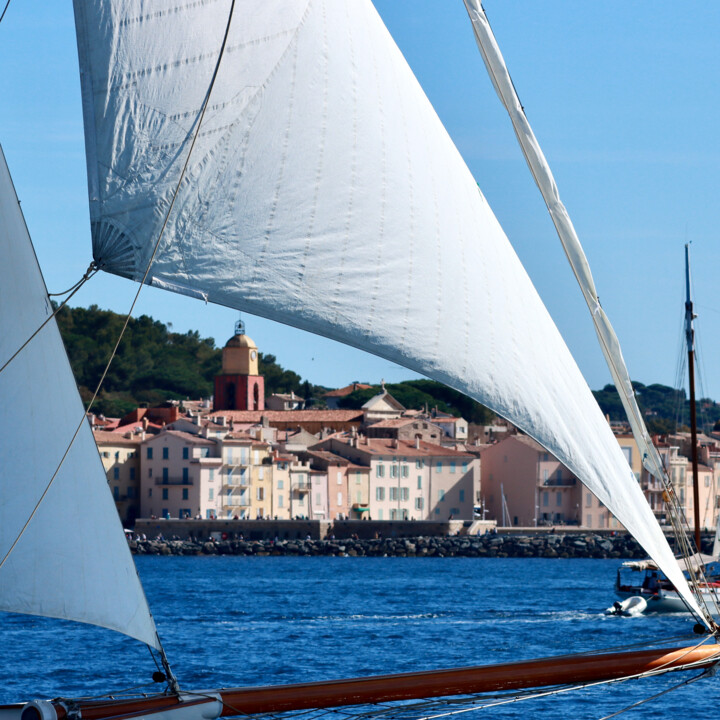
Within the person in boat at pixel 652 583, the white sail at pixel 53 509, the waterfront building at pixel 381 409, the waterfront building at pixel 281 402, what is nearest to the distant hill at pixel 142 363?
the waterfront building at pixel 281 402

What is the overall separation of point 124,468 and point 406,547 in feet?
56.0

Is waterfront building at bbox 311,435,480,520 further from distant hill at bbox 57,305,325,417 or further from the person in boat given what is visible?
the person in boat

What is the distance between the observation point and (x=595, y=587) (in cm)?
5238

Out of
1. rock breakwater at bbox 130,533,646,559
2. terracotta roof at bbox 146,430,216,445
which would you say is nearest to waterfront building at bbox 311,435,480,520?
rock breakwater at bbox 130,533,646,559

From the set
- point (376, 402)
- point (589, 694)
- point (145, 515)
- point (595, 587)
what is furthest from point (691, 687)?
point (376, 402)

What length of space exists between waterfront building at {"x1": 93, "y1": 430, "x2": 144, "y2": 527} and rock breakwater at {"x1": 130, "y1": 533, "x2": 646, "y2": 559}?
3.85 meters

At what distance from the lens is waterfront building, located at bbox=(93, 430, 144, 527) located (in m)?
80.8

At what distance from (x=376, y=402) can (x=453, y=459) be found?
1597 centimetres

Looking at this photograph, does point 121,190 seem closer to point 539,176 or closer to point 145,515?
point 539,176

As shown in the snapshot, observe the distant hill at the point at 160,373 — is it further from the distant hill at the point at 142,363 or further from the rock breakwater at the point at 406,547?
the rock breakwater at the point at 406,547

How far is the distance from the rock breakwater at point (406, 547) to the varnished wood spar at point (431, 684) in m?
71.4

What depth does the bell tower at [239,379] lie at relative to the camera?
4227 inches

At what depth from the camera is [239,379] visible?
352 ft

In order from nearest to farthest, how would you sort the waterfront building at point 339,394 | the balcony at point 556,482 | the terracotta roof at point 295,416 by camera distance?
1. the balcony at point 556,482
2. the terracotta roof at point 295,416
3. the waterfront building at point 339,394
